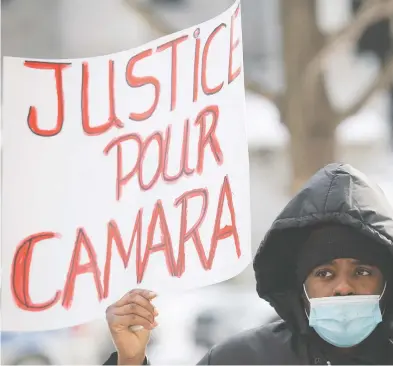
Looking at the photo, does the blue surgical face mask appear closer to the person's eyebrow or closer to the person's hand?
the person's eyebrow

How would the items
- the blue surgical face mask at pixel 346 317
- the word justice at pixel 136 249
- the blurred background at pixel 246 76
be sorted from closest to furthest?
the blue surgical face mask at pixel 346 317 → the word justice at pixel 136 249 → the blurred background at pixel 246 76

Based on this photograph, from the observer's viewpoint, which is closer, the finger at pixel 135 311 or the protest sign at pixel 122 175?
the finger at pixel 135 311

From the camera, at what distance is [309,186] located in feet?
7.23

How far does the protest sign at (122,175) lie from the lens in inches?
88.7

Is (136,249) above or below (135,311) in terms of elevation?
above

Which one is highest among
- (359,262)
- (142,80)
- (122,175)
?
(142,80)

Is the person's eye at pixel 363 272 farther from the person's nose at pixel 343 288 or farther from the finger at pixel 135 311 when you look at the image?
the finger at pixel 135 311

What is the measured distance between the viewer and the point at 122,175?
2287mm

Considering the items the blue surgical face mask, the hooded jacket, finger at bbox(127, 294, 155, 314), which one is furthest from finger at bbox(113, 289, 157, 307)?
the blue surgical face mask

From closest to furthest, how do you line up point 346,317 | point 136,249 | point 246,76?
point 346,317 → point 136,249 → point 246,76

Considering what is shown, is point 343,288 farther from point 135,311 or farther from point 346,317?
point 135,311

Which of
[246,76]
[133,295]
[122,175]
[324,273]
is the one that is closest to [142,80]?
[122,175]

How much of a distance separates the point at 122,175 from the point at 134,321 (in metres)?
0.34

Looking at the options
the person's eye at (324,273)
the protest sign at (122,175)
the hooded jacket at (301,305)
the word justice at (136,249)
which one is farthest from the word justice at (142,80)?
the person's eye at (324,273)
